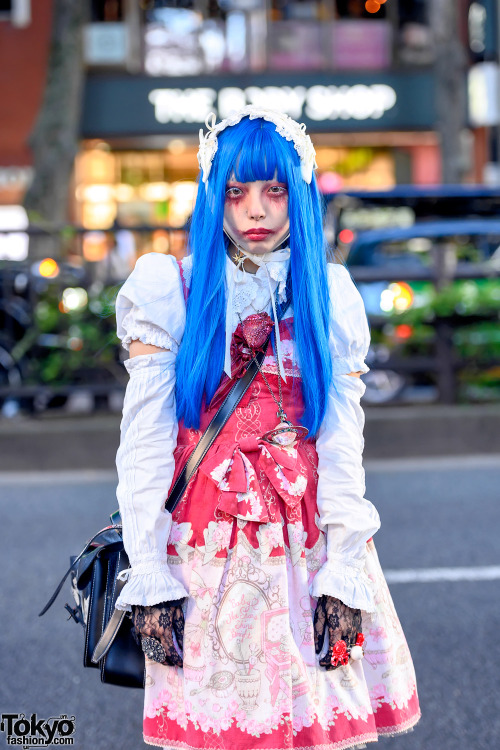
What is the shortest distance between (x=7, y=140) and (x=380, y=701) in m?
18.5

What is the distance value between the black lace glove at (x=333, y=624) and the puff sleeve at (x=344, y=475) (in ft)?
0.09

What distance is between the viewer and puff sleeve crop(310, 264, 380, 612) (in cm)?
211

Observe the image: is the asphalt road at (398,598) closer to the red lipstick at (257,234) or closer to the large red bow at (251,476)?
the large red bow at (251,476)

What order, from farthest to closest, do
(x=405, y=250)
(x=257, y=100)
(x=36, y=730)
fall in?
(x=257, y=100), (x=405, y=250), (x=36, y=730)

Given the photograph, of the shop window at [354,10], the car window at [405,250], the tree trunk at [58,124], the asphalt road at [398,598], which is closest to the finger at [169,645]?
the asphalt road at [398,598]

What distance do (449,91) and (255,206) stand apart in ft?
50.2

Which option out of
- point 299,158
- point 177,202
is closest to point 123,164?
point 177,202

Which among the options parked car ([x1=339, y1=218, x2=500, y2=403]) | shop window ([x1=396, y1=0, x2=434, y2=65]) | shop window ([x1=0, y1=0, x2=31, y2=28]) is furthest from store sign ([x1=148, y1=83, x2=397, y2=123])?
parked car ([x1=339, y1=218, x2=500, y2=403])

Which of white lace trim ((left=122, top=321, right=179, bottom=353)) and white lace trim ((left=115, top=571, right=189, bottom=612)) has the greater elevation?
white lace trim ((left=122, top=321, right=179, bottom=353))

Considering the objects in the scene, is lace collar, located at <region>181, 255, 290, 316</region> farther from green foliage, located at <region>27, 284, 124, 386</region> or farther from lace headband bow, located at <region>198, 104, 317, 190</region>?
green foliage, located at <region>27, 284, 124, 386</region>

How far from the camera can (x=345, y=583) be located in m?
2.09

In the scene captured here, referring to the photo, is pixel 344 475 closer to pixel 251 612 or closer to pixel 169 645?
pixel 251 612

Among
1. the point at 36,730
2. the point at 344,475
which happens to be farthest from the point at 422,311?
the point at 344,475

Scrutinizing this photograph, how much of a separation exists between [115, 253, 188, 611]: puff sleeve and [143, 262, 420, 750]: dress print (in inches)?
3.1
